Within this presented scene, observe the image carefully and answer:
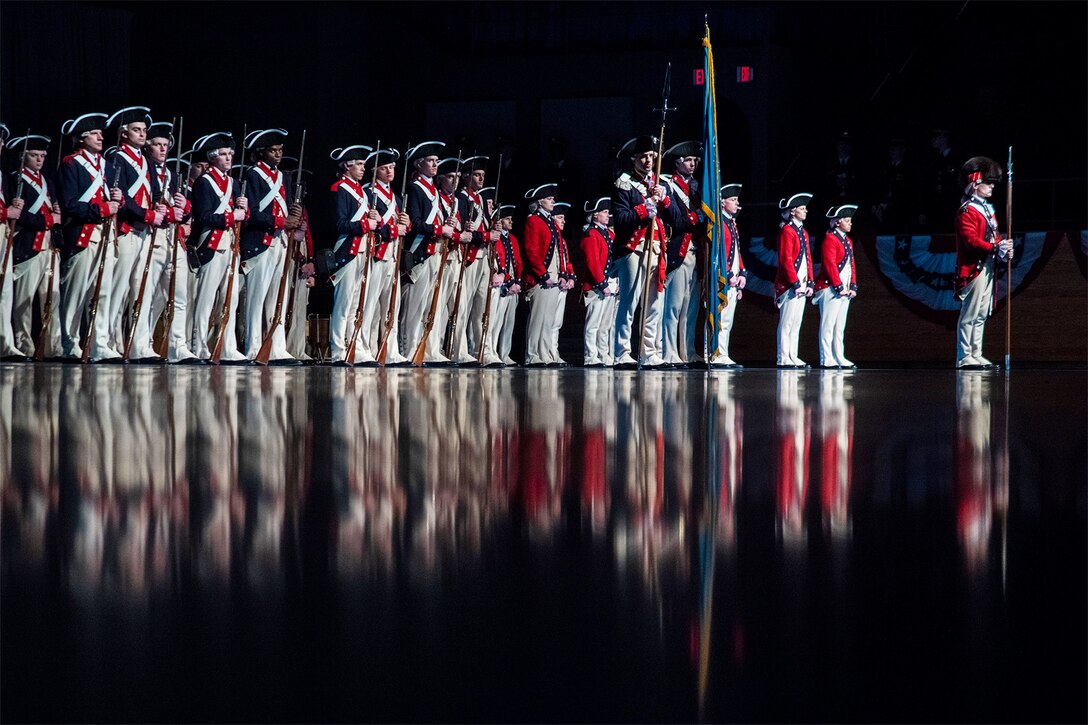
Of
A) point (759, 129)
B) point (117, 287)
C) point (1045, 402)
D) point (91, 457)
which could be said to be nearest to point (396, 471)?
point (91, 457)

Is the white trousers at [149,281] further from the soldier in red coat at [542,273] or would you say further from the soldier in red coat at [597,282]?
the soldier in red coat at [597,282]

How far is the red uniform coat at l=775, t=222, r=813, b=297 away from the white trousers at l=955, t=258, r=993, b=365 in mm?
1624

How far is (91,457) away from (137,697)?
193 centimetres

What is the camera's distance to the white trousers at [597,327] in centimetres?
1326

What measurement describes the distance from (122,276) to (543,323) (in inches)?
174

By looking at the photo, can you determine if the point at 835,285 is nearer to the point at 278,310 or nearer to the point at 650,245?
the point at 650,245

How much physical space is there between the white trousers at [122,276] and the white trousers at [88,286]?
0.06 metres

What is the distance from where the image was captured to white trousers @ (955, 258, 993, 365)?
12.2 metres

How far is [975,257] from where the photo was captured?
12344 mm

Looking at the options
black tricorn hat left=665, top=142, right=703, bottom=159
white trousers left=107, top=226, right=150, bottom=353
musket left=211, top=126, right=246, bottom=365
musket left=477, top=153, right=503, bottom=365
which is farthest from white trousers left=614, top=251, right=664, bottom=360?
white trousers left=107, top=226, right=150, bottom=353

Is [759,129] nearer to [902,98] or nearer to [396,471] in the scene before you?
[902,98]

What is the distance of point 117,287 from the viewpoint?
11.0m

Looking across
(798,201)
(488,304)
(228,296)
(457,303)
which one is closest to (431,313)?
(457,303)

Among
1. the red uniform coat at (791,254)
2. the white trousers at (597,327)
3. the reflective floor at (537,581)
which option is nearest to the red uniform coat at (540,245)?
the white trousers at (597,327)
